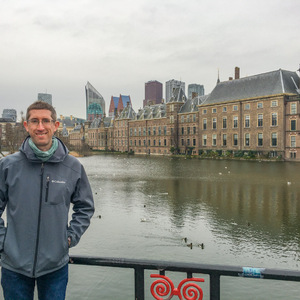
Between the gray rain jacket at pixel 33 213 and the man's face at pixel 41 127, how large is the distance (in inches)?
5.3

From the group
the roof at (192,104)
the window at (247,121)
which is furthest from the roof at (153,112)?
the window at (247,121)

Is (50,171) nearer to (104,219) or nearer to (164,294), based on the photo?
(164,294)

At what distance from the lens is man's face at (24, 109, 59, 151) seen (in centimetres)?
325

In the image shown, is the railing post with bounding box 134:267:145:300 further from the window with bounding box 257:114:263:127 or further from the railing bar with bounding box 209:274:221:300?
the window with bounding box 257:114:263:127

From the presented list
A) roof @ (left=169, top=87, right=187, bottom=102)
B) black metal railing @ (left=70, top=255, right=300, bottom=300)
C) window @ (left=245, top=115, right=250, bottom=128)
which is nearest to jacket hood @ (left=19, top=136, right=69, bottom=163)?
black metal railing @ (left=70, top=255, right=300, bottom=300)

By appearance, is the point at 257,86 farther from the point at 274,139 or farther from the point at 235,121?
the point at 274,139

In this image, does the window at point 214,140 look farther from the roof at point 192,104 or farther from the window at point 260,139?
the window at point 260,139

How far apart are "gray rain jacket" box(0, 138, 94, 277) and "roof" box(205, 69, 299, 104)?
5281 centimetres

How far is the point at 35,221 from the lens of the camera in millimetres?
3045

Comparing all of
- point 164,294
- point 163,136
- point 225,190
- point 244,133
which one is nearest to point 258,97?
point 244,133

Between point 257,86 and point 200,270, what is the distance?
56217 mm

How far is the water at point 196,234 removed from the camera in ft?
26.0

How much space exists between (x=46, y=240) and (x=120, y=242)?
8090 millimetres

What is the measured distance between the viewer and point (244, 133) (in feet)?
187
